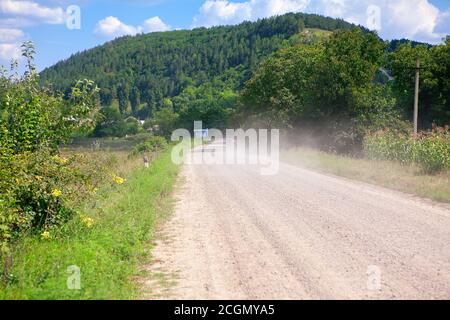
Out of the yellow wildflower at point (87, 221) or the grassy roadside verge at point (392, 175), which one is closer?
the yellow wildflower at point (87, 221)

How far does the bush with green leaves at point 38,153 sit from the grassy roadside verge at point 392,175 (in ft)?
31.5

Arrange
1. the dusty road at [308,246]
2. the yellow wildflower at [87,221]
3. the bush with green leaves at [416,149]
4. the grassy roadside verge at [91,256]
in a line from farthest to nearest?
1. the bush with green leaves at [416,149]
2. the yellow wildflower at [87,221]
3. the dusty road at [308,246]
4. the grassy roadside verge at [91,256]

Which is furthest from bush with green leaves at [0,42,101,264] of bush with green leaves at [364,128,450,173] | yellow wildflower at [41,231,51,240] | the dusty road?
bush with green leaves at [364,128,450,173]

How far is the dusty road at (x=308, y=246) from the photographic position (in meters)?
6.11

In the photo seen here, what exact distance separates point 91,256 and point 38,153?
289 cm

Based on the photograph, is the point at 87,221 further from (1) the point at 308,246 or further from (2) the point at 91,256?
(1) the point at 308,246

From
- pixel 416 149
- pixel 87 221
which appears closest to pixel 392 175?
pixel 416 149

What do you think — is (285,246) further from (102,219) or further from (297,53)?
(297,53)

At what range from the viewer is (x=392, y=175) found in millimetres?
17188

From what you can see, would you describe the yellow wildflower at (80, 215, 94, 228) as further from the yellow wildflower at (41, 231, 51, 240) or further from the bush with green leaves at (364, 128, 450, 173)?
the bush with green leaves at (364, 128, 450, 173)

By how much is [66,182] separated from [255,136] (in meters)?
37.2

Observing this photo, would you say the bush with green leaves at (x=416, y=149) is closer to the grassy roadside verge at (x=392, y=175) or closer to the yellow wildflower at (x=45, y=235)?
the grassy roadside verge at (x=392, y=175)

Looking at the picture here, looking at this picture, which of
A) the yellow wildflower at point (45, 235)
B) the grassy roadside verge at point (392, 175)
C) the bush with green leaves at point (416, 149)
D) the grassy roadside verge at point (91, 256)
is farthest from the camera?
the bush with green leaves at point (416, 149)

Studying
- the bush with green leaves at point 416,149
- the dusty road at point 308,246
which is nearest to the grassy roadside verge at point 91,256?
the dusty road at point 308,246
